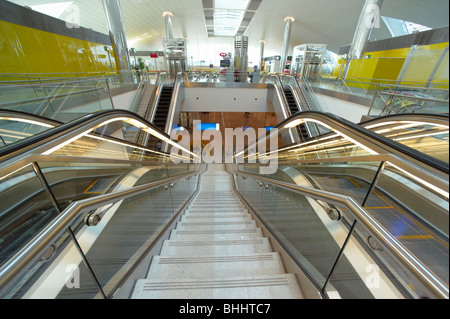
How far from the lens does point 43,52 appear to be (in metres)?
6.93

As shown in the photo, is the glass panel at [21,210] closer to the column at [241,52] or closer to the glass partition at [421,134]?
the glass partition at [421,134]

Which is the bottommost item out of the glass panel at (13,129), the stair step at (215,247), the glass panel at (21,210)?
the stair step at (215,247)

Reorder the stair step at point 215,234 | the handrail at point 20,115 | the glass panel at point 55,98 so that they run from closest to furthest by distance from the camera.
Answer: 1. the handrail at point 20,115
2. the stair step at point 215,234
3. the glass panel at point 55,98

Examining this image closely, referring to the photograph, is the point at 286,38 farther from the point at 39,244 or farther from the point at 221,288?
the point at 39,244

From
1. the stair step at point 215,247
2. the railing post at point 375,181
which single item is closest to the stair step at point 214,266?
the stair step at point 215,247

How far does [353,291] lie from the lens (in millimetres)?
1154

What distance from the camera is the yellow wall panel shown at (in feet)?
18.8

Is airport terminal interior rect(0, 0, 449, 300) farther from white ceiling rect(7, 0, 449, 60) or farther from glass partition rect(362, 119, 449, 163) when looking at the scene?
white ceiling rect(7, 0, 449, 60)

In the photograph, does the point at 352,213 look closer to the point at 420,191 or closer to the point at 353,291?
the point at 420,191

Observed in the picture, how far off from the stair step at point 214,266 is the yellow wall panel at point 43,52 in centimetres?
749

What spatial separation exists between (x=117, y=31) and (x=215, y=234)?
11079mm

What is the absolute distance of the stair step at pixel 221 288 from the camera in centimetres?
157

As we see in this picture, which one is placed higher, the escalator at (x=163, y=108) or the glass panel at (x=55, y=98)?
the glass panel at (x=55, y=98)

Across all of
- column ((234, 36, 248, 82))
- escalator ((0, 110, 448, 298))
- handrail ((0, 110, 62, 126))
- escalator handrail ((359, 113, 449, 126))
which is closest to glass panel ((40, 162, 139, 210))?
escalator ((0, 110, 448, 298))
